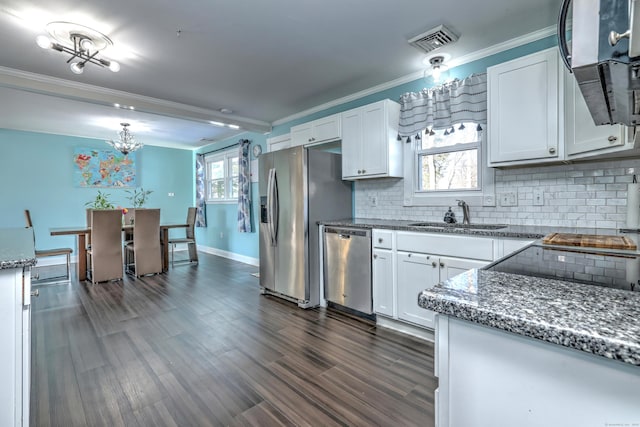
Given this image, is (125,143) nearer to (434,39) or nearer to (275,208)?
(275,208)

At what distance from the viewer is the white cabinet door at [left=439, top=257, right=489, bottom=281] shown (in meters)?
2.18

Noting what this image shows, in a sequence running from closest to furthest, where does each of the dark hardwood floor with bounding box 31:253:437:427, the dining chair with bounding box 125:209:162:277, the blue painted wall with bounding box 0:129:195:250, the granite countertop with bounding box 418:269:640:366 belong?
the granite countertop with bounding box 418:269:640:366 → the dark hardwood floor with bounding box 31:253:437:427 → the dining chair with bounding box 125:209:162:277 → the blue painted wall with bounding box 0:129:195:250

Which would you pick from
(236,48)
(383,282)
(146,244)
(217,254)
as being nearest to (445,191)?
(383,282)

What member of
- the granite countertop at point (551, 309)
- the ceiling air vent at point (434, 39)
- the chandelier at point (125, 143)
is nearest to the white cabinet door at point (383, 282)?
the ceiling air vent at point (434, 39)

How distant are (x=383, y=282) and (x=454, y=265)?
66 cm

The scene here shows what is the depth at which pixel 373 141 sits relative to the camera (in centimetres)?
311

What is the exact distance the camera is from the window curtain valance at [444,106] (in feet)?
8.49

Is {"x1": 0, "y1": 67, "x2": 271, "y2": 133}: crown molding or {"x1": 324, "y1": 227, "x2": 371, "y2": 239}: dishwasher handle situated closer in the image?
{"x1": 324, "y1": 227, "x2": 371, "y2": 239}: dishwasher handle

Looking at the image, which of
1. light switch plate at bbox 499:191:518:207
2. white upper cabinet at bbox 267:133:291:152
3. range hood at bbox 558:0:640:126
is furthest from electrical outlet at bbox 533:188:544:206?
white upper cabinet at bbox 267:133:291:152

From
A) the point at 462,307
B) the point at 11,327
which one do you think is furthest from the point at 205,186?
the point at 462,307

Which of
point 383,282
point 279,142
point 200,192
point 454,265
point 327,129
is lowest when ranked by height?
point 383,282

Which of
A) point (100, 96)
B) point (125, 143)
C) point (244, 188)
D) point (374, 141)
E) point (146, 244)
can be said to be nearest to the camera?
point (374, 141)

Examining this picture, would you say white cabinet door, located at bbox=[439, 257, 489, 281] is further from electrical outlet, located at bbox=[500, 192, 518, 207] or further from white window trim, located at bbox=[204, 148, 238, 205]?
white window trim, located at bbox=[204, 148, 238, 205]

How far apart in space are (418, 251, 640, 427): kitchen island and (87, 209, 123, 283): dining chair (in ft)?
15.9
